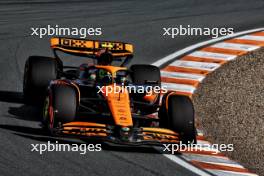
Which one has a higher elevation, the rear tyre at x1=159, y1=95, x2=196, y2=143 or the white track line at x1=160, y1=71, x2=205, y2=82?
the white track line at x1=160, y1=71, x2=205, y2=82

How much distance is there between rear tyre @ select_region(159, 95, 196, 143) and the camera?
13.4 metres

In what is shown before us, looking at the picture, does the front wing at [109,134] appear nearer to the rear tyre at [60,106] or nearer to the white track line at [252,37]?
the rear tyre at [60,106]

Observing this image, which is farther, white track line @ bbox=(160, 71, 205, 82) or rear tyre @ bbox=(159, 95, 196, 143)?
white track line @ bbox=(160, 71, 205, 82)

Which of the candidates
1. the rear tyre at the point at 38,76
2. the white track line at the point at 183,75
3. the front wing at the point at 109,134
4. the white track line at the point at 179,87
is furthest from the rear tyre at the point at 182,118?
the white track line at the point at 183,75

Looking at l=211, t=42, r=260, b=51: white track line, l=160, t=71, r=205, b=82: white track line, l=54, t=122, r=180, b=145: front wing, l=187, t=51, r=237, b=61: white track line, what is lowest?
l=54, t=122, r=180, b=145: front wing

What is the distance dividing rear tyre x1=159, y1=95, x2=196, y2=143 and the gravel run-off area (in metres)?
0.99

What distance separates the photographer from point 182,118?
44.4ft

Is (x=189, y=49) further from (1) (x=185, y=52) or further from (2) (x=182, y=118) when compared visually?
(2) (x=182, y=118)

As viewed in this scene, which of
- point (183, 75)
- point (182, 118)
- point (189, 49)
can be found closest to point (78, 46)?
point (183, 75)

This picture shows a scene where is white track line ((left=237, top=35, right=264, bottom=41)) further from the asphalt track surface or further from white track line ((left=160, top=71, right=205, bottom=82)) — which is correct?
white track line ((left=160, top=71, right=205, bottom=82))

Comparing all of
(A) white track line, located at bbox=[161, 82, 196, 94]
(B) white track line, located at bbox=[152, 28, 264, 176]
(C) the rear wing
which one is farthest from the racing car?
(A) white track line, located at bbox=[161, 82, 196, 94]

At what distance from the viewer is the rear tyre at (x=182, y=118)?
13445 mm

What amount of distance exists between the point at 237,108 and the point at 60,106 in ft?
13.5

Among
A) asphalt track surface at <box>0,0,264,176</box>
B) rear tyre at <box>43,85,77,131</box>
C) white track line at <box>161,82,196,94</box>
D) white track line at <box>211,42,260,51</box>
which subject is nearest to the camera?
asphalt track surface at <box>0,0,264,176</box>
